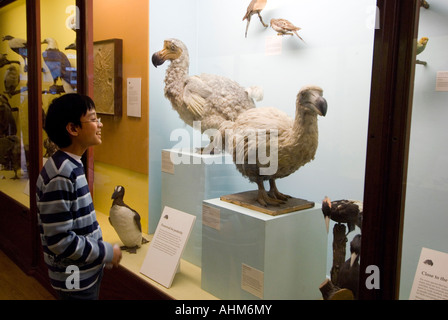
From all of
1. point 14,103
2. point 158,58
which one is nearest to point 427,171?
point 158,58

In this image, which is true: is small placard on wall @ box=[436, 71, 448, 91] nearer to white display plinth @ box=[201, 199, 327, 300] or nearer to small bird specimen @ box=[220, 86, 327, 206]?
small bird specimen @ box=[220, 86, 327, 206]

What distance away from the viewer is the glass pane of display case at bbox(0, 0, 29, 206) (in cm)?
314

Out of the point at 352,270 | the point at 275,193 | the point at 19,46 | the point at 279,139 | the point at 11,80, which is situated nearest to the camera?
the point at 352,270

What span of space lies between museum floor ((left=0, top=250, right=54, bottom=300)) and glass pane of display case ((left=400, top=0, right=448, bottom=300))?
87.4 inches

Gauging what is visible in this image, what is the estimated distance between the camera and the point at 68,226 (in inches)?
54.4

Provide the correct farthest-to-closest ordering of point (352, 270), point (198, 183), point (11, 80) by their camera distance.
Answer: point (11, 80), point (198, 183), point (352, 270)

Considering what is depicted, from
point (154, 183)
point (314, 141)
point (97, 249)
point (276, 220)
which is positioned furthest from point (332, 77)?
point (154, 183)

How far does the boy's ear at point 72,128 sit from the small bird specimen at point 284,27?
1083 mm

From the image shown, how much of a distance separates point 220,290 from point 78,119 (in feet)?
3.29

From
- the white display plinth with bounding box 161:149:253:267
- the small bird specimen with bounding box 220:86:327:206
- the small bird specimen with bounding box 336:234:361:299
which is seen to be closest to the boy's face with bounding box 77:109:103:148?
the small bird specimen with bounding box 220:86:327:206

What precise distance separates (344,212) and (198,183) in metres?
0.85

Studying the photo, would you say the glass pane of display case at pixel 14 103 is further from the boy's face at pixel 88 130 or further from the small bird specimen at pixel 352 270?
the small bird specimen at pixel 352 270

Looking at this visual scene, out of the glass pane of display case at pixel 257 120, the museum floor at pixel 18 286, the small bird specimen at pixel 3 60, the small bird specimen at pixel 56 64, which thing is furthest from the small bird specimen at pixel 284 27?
the small bird specimen at pixel 3 60

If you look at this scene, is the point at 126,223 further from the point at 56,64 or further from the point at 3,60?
the point at 3,60
